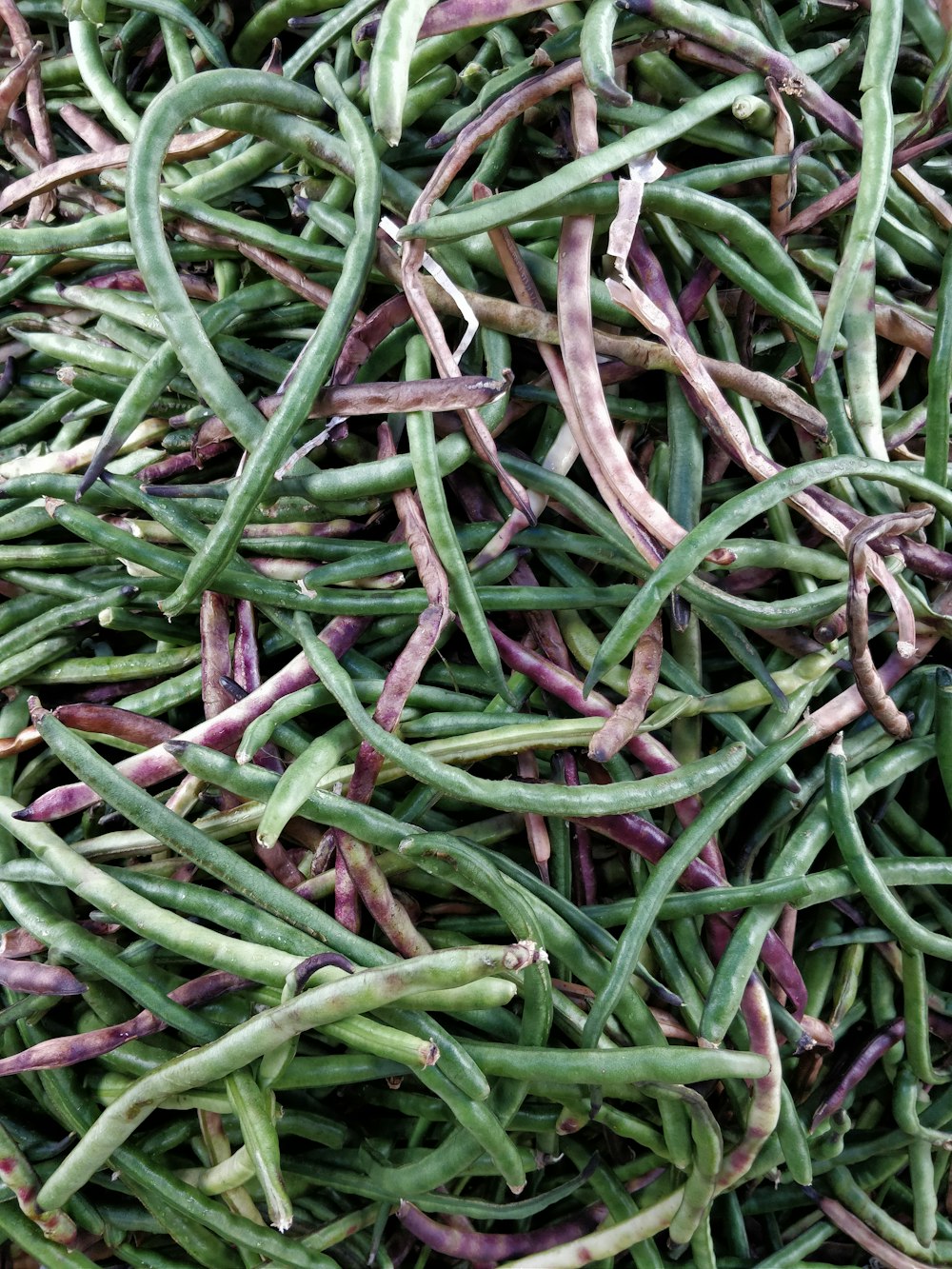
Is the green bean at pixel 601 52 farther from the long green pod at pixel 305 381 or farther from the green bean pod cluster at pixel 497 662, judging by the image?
the long green pod at pixel 305 381

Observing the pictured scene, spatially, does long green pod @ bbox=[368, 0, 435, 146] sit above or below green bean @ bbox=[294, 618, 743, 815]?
above

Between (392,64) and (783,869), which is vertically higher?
(392,64)

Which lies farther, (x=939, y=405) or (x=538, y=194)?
(x=939, y=405)

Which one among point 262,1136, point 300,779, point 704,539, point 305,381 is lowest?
point 262,1136

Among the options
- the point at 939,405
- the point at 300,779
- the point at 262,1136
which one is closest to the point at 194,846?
the point at 300,779

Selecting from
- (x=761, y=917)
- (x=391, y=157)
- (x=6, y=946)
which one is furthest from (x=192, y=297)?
(x=761, y=917)

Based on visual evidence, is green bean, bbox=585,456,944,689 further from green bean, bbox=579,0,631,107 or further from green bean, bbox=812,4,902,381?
green bean, bbox=579,0,631,107

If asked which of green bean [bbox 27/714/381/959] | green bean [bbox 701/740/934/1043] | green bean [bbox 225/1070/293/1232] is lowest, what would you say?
green bean [bbox 225/1070/293/1232]

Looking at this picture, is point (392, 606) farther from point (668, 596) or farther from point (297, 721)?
point (668, 596)

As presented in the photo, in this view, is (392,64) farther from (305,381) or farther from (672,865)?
(672,865)

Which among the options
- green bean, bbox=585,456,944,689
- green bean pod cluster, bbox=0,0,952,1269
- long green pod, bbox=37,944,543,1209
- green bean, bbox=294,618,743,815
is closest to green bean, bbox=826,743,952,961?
green bean pod cluster, bbox=0,0,952,1269

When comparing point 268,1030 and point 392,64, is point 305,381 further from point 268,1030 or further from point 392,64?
point 268,1030

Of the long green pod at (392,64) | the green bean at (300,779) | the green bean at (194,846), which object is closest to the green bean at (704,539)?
the green bean at (300,779)
